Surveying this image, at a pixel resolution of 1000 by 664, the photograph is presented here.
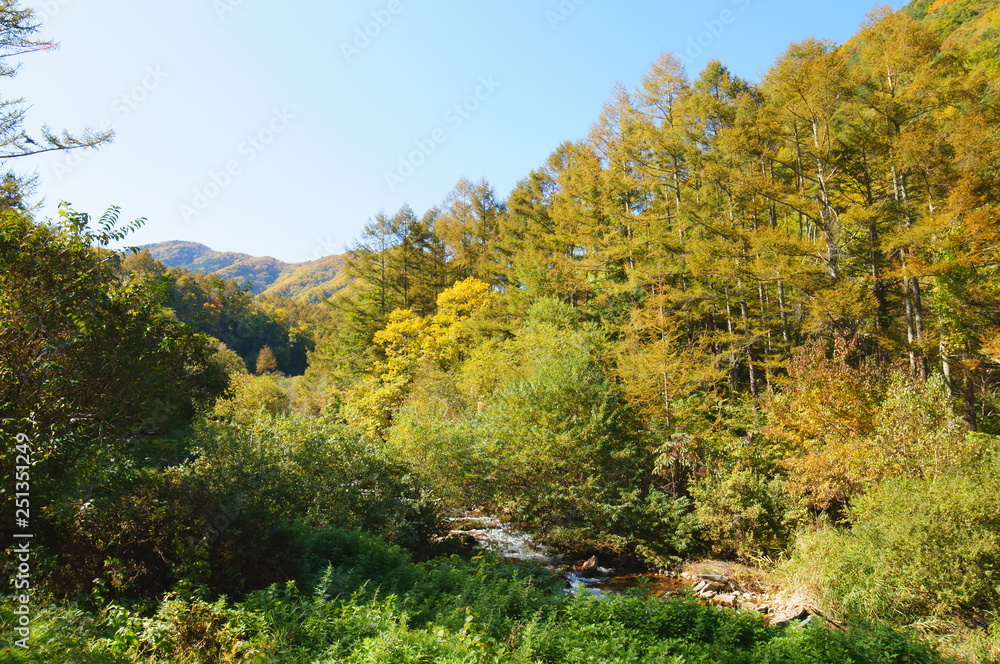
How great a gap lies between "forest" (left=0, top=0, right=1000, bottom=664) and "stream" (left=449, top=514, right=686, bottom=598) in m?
0.45

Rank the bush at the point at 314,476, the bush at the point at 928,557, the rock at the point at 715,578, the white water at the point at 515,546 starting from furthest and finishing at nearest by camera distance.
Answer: the white water at the point at 515,546 < the rock at the point at 715,578 < the bush at the point at 314,476 < the bush at the point at 928,557

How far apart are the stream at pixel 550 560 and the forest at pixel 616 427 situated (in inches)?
17.7

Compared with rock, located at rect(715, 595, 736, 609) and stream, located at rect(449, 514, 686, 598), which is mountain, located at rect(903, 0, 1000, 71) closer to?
rock, located at rect(715, 595, 736, 609)

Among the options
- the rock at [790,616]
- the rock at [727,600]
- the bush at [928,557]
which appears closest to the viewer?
the bush at [928,557]

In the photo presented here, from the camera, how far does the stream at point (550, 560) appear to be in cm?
1126

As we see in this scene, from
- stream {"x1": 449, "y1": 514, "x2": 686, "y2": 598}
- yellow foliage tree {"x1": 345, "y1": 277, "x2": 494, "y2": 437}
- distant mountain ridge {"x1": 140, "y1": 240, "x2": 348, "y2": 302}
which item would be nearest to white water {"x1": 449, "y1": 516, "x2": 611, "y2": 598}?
stream {"x1": 449, "y1": 514, "x2": 686, "y2": 598}

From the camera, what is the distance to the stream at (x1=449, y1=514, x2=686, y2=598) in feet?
36.9

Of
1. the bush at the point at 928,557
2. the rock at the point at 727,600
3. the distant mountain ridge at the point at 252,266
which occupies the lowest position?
the rock at the point at 727,600

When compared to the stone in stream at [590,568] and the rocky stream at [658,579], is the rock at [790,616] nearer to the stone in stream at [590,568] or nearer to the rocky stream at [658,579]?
the rocky stream at [658,579]

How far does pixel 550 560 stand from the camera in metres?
12.9

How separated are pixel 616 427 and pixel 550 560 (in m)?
3.76

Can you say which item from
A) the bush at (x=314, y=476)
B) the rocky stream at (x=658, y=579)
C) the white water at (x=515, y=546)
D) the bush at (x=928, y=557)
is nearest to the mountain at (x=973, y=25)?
the bush at (x=928, y=557)

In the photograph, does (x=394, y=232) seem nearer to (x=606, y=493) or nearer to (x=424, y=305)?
(x=424, y=305)

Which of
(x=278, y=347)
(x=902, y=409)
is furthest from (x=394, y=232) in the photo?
(x=278, y=347)
